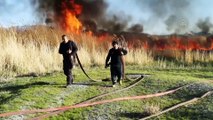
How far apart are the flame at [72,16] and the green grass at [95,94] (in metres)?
13.1

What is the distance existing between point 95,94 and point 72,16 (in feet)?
61.8

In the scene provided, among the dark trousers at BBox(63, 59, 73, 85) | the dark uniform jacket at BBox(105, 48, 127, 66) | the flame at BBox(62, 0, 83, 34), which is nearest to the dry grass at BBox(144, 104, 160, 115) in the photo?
Result: the dark uniform jacket at BBox(105, 48, 127, 66)

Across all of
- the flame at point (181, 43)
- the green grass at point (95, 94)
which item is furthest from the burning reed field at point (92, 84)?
the flame at point (181, 43)

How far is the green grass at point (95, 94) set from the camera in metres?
13.1

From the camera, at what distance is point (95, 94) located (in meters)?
14.8

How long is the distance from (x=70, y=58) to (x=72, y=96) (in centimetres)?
139

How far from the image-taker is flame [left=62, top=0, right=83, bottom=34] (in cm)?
3092

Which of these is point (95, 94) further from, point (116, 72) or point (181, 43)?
point (181, 43)

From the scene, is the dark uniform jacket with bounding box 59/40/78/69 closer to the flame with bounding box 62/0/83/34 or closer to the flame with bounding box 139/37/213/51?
the flame with bounding box 62/0/83/34

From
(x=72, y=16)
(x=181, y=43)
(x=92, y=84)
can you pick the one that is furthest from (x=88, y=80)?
(x=181, y=43)

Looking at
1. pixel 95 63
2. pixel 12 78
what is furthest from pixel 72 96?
pixel 95 63

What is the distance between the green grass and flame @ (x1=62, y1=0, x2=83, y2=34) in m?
13.1

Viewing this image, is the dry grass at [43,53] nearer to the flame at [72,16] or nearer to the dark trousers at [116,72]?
the flame at [72,16]

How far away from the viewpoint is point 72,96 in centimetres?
1448
